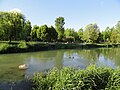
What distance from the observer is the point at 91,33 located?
8788cm

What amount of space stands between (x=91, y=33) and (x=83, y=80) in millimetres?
Answer: 79008

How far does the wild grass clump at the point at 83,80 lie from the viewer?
9602 mm

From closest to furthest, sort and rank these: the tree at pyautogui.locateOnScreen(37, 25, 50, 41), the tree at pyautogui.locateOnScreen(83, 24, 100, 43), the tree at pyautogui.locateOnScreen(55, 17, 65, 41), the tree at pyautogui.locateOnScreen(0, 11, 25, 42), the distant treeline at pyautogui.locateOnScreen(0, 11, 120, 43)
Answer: the tree at pyautogui.locateOnScreen(0, 11, 25, 42), the distant treeline at pyautogui.locateOnScreen(0, 11, 120, 43), the tree at pyautogui.locateOnScreen(37, 25, 50, 41), the tree at pyautogui.locateOnScreen(55, 17, 65, 41), the tree at pyautogui.locateOnScreen(83, 24, 100, 43)

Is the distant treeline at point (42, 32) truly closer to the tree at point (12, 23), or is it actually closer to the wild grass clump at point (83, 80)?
the tree at point (12, 23)

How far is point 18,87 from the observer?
1381 cm

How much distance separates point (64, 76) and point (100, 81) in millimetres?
1684

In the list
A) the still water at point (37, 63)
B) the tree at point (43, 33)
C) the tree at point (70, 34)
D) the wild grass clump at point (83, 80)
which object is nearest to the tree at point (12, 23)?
the still water at point (37, 63)

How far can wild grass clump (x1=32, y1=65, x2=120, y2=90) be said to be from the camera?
9.60m

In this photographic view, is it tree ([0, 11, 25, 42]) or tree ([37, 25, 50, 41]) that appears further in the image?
tree ([37, 25, 50, 41])

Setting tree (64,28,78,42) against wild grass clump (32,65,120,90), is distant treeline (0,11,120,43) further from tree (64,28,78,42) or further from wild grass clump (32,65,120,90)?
wild grass clump (32,65,120,90)

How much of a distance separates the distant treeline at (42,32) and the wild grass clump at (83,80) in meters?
39.1

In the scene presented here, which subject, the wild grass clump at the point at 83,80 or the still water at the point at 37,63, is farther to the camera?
the still water at the point at 37,63

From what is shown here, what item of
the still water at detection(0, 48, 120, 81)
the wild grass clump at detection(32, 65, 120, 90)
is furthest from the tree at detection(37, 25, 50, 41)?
the wild grass clump at detection(32, 65, 120, 90)

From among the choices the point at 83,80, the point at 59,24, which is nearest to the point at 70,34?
the point at 59,24
